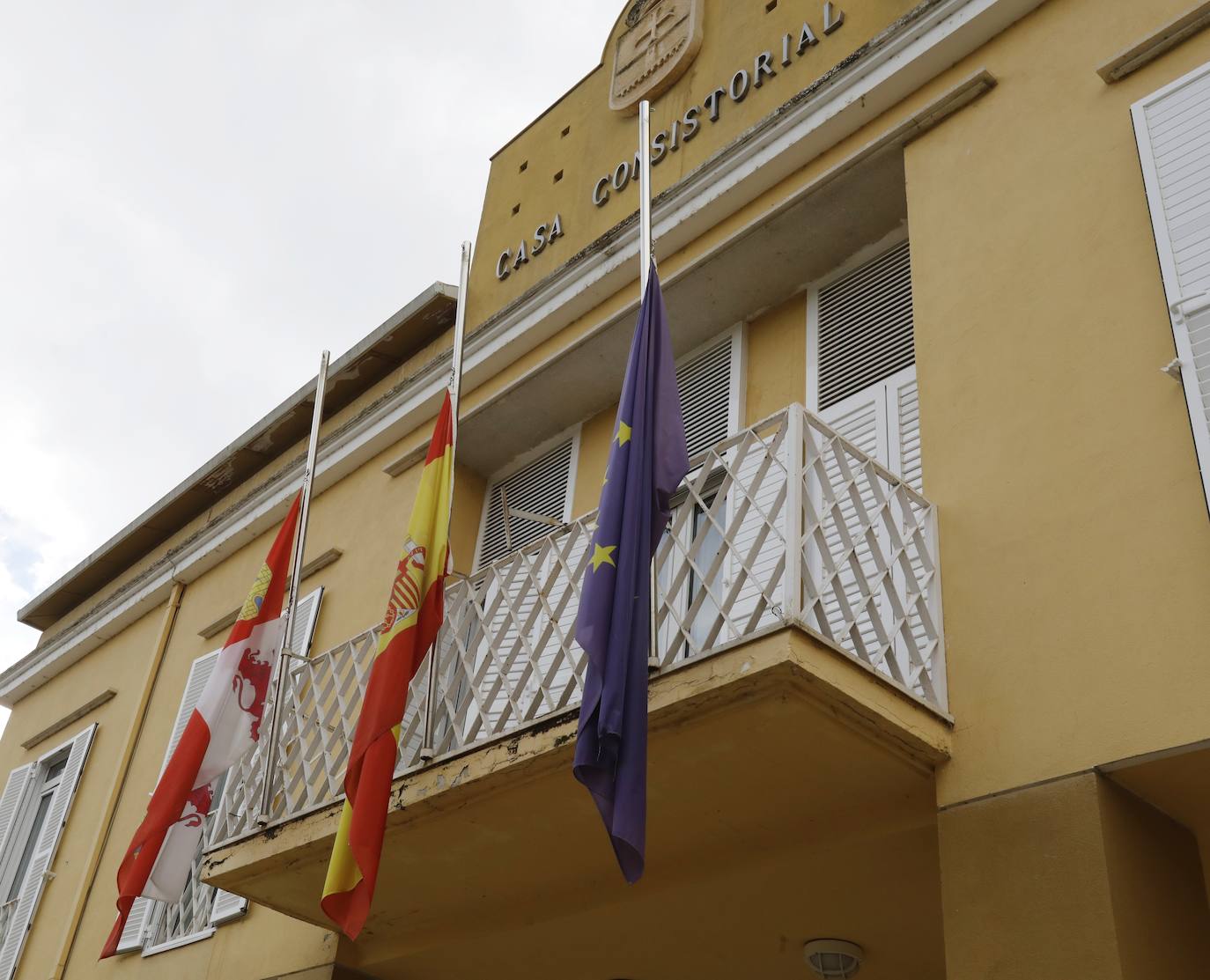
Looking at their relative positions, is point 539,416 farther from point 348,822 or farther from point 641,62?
point 348,822

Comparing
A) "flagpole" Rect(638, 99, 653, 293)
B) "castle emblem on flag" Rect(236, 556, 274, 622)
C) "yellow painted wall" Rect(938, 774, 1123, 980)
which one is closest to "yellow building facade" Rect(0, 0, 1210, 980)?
"yellow painted wall" Rect(938, 774, 1123, 980)

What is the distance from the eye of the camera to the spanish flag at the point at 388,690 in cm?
575

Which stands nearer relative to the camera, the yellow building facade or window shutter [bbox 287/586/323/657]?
the yellow building facade

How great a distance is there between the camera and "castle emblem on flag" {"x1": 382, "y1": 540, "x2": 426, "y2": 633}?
21.7ft

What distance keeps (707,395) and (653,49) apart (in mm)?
2931

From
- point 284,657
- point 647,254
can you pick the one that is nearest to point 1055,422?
point 647,254

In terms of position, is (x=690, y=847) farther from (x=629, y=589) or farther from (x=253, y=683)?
(x=253, y=683)

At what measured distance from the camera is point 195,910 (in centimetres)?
920

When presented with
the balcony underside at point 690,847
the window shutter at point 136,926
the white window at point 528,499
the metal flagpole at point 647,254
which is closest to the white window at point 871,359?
the metal flagpole at point 647,254

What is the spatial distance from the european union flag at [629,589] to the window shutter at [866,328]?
1374mm

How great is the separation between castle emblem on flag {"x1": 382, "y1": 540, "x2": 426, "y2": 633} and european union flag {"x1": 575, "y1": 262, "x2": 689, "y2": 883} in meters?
1.33

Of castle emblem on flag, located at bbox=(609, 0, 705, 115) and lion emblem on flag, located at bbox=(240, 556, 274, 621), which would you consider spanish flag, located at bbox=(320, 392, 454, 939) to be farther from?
castle emblem on flag, located at bbox=(609, 0, 705, 115)

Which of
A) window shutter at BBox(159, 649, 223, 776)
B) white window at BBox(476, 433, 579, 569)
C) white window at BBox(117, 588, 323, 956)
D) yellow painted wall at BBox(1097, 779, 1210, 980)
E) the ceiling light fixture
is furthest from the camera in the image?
window shutter at BBox(159, 649, 223, 776)

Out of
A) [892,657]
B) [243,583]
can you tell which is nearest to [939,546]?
[892,657]
